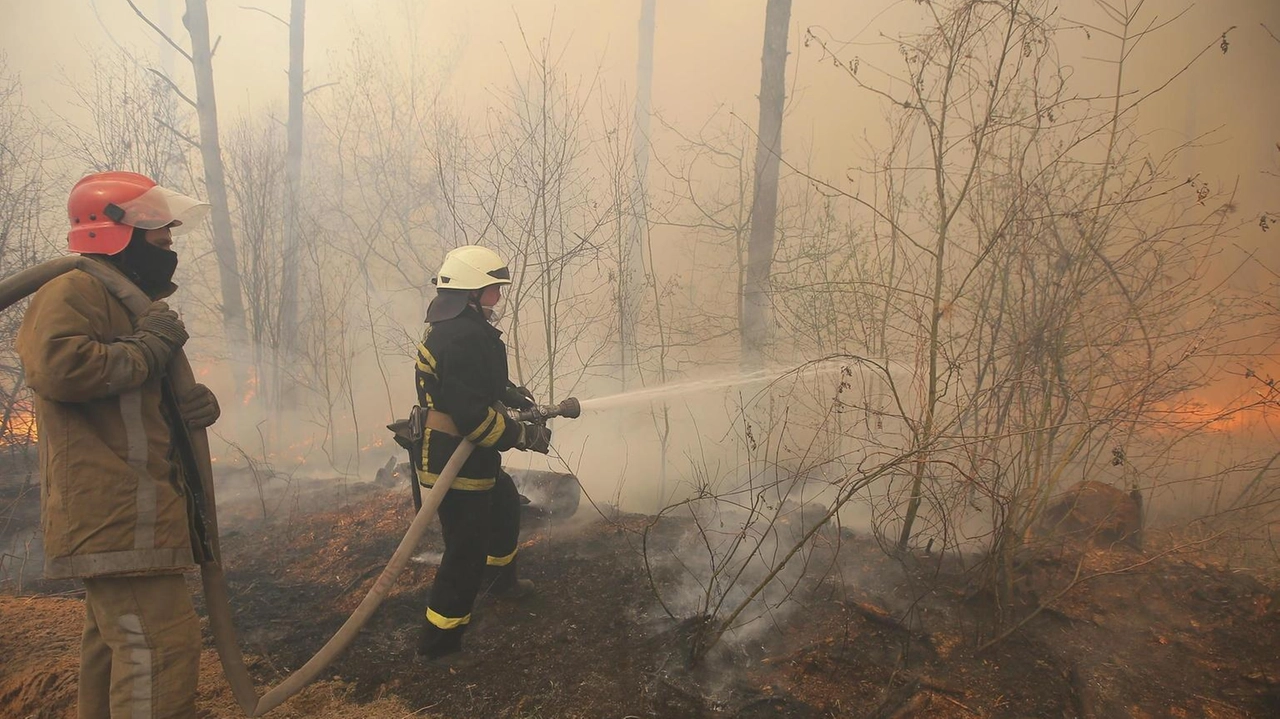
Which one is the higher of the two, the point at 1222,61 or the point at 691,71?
the point at 691,71

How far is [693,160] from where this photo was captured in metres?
8.88

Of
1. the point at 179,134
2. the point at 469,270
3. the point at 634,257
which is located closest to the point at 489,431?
the point at 469,270

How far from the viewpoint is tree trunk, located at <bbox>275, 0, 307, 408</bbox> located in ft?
33.9

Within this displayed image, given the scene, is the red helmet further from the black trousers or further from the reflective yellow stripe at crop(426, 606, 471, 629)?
the reflective yellow stripe at crop(426, 606, 471, 629)

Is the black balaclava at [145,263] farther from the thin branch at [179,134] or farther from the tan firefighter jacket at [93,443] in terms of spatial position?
the thin branch at [179,134]

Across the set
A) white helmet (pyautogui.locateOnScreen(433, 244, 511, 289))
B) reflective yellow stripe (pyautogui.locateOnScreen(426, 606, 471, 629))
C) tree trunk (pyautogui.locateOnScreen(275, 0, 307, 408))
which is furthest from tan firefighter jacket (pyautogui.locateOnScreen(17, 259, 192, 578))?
Result: tree trunk (pyautogui.locateOnScreen(275, 0, 307, 408))

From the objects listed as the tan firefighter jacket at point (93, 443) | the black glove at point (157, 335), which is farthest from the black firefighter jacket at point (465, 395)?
the tan firefighter jacket at point (93, 443)

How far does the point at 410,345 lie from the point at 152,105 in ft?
19.6

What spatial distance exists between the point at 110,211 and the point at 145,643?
1674 millimetres

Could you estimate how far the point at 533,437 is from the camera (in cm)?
378

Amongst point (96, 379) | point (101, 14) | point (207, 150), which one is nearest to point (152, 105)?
point (207, 150)

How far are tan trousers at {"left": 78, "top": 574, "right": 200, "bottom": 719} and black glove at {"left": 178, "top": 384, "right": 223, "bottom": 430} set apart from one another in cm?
63

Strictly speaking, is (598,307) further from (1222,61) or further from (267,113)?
(267,113)

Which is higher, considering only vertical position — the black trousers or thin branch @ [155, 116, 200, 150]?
thin branch @ [155, 116, 200, 150]
